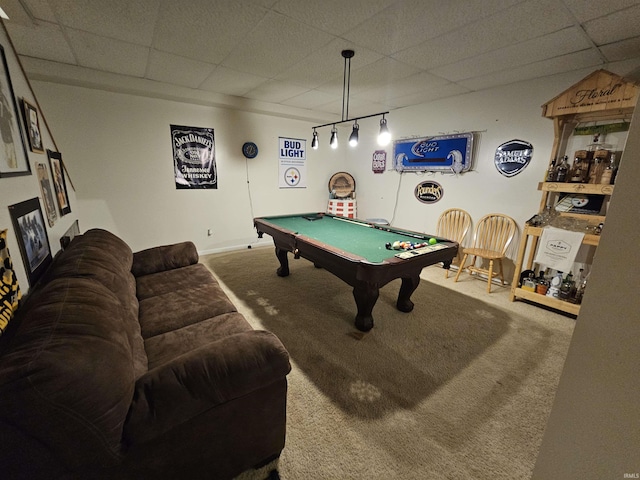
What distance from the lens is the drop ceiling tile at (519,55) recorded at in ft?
6.91

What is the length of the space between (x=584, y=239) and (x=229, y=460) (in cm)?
331

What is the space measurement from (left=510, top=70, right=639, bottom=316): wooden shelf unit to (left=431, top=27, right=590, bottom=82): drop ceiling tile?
0.41 m

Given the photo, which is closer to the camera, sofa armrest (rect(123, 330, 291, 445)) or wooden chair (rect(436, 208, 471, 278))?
sofa armrest (rect(123, 330, 291, 445))

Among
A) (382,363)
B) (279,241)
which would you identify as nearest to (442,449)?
(382,363)

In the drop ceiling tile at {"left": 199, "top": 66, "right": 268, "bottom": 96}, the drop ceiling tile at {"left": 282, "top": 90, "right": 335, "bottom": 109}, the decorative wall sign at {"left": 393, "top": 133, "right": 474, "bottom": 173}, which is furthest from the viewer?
the drop ceiling tile at {"left": 282, "top": 90, "right": 335, "bottom": 109}

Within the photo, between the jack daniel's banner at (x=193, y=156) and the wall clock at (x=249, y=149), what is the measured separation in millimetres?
489

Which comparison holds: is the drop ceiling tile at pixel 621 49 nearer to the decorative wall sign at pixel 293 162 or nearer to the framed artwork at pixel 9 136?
the decorative wall sign at pixel 293 162

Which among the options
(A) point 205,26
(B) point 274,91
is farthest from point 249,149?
(A) point 205,26

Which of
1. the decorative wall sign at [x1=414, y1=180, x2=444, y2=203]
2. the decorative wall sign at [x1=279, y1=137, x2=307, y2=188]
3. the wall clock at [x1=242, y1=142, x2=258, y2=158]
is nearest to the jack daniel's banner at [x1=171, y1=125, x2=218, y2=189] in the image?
the wall clock at [x1=242, y1=142, x2=258, y2=158]

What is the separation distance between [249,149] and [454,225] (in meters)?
3.45

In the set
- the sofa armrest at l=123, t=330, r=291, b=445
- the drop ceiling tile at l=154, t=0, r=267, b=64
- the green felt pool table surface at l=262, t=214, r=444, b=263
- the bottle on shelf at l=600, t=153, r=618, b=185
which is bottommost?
the sofa armrest at l=123, t=330, r=291, b=445

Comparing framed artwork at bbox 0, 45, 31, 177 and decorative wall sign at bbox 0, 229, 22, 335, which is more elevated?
framed artwork at bbox 0, 45, 31, 177

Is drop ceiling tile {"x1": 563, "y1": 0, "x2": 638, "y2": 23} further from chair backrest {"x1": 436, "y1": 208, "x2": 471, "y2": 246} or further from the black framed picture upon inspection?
the black framed picture

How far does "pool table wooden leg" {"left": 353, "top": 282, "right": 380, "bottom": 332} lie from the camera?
228 centimetres
